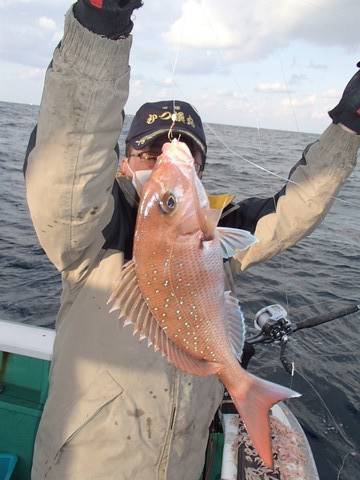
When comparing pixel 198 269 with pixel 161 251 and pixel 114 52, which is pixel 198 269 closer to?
pixel 161 251

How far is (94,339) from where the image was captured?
2166 mm

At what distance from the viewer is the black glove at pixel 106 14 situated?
1585 millimetres

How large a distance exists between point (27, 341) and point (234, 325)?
6.61 ft

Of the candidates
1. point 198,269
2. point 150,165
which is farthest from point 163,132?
point 198,269

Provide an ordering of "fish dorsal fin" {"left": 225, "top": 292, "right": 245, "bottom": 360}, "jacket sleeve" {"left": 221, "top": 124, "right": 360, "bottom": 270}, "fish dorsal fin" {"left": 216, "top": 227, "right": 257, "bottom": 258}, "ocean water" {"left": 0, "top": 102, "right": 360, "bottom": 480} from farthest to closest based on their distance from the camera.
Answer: "ocean water" {"left": 0, "top": 102, "right": 360, "bottom": 480} < "jacket sleeve" {"left": 221, "top": 124, "right": 360, "bottom": 270} < "fish dorsal fin" {"left": 225, "top": 292, "right": 245, "bottom": 360} < "fish dorsal fin" {"left": 216, "top": 227, "right": 257, "bottom": 258}

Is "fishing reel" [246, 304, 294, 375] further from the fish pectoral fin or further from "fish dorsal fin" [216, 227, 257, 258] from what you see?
the fish pectoral fin

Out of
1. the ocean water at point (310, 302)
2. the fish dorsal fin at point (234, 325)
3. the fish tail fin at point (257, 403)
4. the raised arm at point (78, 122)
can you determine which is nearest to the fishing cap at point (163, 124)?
the ocean water at point (310, 302)

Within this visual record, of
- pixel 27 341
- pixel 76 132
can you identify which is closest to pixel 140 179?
pixel 76 132

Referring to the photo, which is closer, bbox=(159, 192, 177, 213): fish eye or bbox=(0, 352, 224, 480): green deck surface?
bbox=(159, 192, 177, 213): fish eye

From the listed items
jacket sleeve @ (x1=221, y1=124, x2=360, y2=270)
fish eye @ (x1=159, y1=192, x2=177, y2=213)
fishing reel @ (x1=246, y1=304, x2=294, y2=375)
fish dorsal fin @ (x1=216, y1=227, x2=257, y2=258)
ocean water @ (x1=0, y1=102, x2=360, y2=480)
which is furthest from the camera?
ocean water @ (x1=0, y1=102, x2=360, y2=480)

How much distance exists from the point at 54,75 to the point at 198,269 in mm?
892

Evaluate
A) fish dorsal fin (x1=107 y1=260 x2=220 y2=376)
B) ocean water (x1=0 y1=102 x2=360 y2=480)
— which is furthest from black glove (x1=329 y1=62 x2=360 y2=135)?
fish dorsal fin (x1=107 y1=260 x2=220 y2=376)

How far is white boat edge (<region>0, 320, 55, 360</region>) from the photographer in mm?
3349

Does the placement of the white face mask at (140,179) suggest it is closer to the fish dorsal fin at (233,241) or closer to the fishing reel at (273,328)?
the fish dorsal fin at (233,241)
